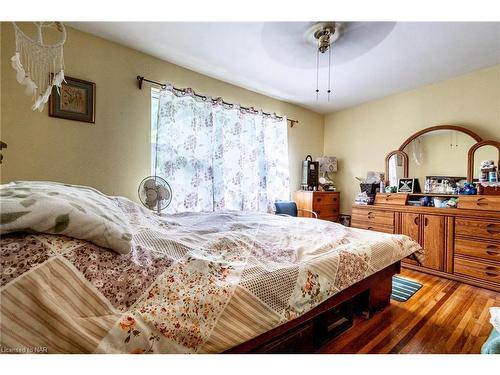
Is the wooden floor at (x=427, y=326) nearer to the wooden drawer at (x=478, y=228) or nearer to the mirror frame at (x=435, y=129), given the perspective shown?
the wooden drawer at (x=478, y=228)

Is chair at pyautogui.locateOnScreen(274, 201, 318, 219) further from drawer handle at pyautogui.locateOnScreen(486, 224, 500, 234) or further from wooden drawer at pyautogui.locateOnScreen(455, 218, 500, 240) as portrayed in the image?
drawer handle at pyautogui.locateOnScreen(486, 224, 500, 234)

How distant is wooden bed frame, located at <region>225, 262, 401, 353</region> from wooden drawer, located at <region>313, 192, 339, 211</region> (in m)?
1.88

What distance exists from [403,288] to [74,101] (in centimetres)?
367

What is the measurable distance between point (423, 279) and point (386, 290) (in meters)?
1.06

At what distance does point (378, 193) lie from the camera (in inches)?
127

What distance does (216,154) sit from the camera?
290 cm

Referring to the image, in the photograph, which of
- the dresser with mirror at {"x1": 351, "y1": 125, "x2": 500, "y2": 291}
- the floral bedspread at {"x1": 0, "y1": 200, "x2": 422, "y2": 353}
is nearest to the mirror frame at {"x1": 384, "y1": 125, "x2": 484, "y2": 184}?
the dresser with mirror at {"x1": 351, "y1": 125, "x2": 500, "y2": 291}

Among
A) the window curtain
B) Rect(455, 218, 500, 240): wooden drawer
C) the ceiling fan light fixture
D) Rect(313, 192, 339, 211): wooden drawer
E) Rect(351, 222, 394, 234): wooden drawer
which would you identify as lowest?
Rect(351, 222, 394, 234): wooden drawer

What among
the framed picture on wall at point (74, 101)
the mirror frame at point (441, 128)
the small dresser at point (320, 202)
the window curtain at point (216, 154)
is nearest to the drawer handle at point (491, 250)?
the mirror frame at point (441, 128)

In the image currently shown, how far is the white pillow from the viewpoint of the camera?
2.11ft

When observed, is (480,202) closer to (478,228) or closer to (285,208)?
(478,228)


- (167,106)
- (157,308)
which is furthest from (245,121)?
(157,308)
